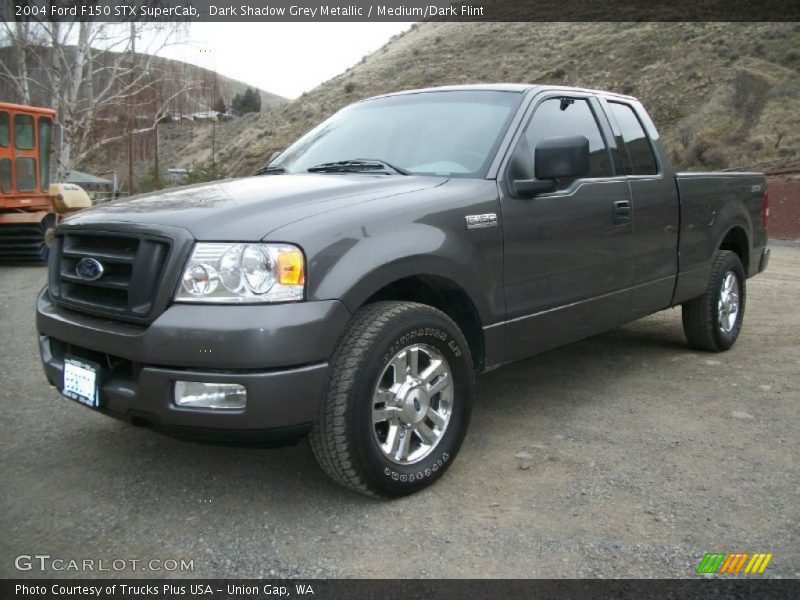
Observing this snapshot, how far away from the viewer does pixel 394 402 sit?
10.4 feet

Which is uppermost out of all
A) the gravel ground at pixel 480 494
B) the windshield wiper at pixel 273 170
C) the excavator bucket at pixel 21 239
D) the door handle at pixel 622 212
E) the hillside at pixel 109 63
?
the hillside at pixel 109 63

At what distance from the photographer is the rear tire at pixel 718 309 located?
221 inches

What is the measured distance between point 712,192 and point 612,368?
1471 mm

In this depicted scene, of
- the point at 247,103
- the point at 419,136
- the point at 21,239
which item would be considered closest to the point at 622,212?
the point at 419,136

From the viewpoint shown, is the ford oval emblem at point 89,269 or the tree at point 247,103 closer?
the ford oval emblem at point 89,269

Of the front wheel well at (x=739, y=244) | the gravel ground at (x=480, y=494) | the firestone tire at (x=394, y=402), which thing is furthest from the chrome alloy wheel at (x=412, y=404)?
the front wheel well at (x=739, y=244)

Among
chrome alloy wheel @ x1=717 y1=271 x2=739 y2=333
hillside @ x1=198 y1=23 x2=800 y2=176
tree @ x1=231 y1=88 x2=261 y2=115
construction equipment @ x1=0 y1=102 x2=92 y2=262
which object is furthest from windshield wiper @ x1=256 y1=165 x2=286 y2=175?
tree @ x1=231 y1=88 x2=261 y2=115

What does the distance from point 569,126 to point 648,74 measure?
3434 cm

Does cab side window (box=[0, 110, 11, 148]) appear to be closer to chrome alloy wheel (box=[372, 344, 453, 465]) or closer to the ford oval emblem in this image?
the ford oval emblem

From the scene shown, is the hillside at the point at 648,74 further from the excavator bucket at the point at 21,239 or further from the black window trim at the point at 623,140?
the excavator bucket at the point at 21,239

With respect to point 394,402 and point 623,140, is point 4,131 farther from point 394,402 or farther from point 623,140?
point 394,402

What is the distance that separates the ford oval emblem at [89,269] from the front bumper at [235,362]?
30 cm

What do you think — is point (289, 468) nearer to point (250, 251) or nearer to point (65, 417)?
point (250, 251)

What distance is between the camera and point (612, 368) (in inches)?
215
